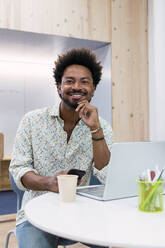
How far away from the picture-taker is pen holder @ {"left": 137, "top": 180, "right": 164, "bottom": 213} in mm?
1126

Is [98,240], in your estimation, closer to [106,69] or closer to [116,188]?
[116,188]

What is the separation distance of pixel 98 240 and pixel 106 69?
2953 millimetres

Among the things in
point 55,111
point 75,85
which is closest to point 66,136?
point 55,111

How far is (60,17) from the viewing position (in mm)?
3318

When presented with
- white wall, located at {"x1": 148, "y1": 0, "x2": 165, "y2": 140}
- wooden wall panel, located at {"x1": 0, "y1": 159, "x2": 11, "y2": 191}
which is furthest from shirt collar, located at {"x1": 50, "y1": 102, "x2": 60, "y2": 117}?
wooden wall panel, located at {"x1": 0, "y1": 159, "x2": 11, "y2": 191}

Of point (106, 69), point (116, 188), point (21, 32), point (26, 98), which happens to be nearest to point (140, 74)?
point (106, 69)

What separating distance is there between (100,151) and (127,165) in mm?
400

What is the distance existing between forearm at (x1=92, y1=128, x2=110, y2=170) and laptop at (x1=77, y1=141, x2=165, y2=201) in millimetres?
315

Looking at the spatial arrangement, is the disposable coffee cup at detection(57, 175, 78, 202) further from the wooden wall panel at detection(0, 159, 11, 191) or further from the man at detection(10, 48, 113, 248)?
the wooden wall panel at detection(0, 159, 11, 191)

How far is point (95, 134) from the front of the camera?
5.59 ft

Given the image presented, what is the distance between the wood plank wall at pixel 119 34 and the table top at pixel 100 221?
2.33m

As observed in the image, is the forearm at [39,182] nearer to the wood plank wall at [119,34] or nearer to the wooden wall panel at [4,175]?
the wood plank wall at [119,34]

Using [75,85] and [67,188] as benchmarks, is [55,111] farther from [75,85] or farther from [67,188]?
[67,188]

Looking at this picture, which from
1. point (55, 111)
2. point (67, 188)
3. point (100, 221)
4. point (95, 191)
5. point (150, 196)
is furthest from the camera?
point (55, 111)
